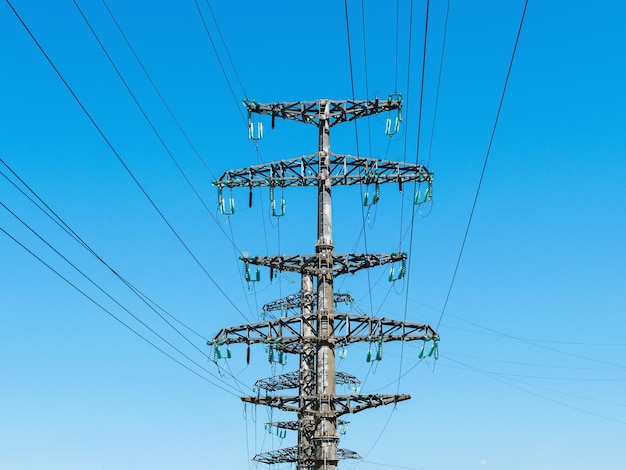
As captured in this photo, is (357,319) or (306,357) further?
(306,357)

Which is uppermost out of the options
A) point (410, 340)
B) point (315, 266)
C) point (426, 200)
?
point (426, 200)

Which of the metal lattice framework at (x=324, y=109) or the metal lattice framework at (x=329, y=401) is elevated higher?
the metal lattice framework at (x=324, y=109)

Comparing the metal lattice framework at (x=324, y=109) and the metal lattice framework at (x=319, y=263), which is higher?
the metal lattice framework at (x=324, y=109)

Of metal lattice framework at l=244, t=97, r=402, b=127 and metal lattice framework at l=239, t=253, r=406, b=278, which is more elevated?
metal lattice framework at l=244, t=97, r=402, b=127

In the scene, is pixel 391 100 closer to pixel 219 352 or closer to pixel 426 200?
pixel 426 200

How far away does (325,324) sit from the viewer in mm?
31578

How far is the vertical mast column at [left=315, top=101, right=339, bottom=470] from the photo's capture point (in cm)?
3077

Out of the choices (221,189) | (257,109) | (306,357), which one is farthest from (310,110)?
(306,357)

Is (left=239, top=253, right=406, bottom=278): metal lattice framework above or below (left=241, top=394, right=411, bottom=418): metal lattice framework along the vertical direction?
above

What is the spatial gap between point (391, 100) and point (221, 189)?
6.92m

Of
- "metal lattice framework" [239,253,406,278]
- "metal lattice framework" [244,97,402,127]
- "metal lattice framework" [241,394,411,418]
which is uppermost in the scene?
"metal lattice framework" [244,97,402,127]

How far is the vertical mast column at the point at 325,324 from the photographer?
101 feet

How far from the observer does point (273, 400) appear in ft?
102

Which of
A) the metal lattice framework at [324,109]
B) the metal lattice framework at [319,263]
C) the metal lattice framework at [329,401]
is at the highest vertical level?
the metal lattice framework at [324,109]
